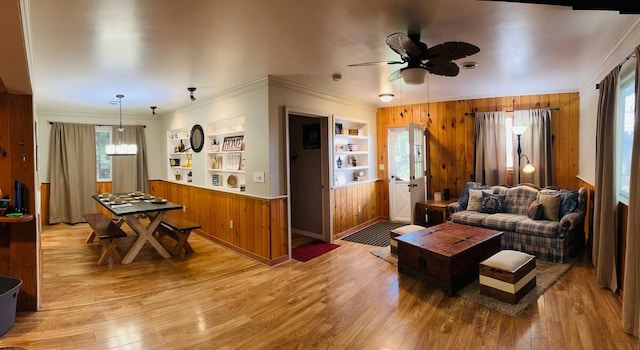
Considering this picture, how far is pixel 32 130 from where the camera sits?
2.87 m

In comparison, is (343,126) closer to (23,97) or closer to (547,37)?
(547,37)

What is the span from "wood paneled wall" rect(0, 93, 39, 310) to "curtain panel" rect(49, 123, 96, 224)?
453 cm

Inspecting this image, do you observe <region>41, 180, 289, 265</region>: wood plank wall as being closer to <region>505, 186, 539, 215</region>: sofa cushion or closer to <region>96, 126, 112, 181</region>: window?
<region>96, 126, 112, 181</region>: window

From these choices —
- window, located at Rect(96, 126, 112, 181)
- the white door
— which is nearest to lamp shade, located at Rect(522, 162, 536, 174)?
the white door

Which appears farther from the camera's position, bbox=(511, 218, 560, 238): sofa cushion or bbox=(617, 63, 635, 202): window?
bbox=(511, 218, 560, 238): sofa cushion

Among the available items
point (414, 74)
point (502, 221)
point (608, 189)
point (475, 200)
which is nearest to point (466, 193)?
point (475, 200)

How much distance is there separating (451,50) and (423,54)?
9.1 inches

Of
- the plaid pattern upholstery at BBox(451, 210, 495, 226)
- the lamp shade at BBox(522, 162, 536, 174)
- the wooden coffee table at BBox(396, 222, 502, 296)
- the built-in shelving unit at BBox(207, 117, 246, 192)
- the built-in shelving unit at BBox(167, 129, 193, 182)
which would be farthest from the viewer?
the built-in shelving unit at BBox(167, 129, 193, 182)

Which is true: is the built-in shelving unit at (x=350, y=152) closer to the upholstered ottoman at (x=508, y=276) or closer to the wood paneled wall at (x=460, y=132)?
the wood paneled wall at (x=460, y=132)

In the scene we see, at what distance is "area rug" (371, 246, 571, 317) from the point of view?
2.86m

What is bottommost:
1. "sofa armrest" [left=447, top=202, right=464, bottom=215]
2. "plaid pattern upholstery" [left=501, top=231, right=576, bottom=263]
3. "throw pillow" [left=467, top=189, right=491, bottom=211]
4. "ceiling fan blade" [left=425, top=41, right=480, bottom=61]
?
"plaid pattern upholstery" [left=501, top=231, right=576, bottom=263]

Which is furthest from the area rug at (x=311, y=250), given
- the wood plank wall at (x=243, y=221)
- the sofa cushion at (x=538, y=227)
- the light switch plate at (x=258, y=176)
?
the sofa cushion at (x=538, y=227)

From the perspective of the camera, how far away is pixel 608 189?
9.89 feet

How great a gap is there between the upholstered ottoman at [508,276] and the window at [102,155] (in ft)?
24.7
